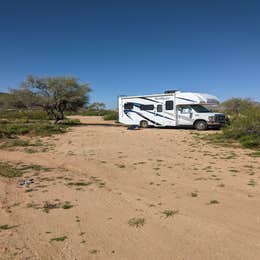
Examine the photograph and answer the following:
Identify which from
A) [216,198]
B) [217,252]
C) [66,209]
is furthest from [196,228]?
[66,209]

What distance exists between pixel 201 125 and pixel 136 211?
12.8 m

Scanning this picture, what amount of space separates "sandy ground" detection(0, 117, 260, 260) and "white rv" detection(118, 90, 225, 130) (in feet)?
29.2

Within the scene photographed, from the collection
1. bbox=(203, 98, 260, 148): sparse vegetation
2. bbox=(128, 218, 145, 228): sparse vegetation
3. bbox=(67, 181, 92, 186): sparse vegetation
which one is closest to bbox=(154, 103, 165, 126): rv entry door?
bbox=(203, 98, 260, 148): sparse vegetation

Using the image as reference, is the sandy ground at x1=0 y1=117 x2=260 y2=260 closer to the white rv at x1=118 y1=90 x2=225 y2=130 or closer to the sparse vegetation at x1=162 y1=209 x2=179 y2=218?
the sparse vegetation at x1=162 y1=209 x2=179 y2=218

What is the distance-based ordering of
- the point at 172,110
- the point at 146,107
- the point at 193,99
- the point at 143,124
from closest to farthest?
1. the point at 193,99
2. the point at 172,110
3. the point at 146,107
4. the point at 143,124

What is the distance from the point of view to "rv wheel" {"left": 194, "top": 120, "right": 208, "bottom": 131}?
15.2 metres

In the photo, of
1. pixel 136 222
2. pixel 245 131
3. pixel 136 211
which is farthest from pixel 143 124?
pixel 136 222

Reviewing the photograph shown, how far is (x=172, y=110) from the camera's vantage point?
16141 mm

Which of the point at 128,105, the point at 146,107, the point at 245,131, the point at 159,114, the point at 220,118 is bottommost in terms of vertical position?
the point at 245,131

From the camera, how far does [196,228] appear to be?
307 cm

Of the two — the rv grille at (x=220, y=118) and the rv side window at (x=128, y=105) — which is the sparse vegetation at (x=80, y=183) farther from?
the rv side window at (x=128, y=105)

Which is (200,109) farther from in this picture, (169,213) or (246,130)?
(169,213)

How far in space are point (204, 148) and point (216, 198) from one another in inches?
195

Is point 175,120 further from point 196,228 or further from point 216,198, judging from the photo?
point 196,228
